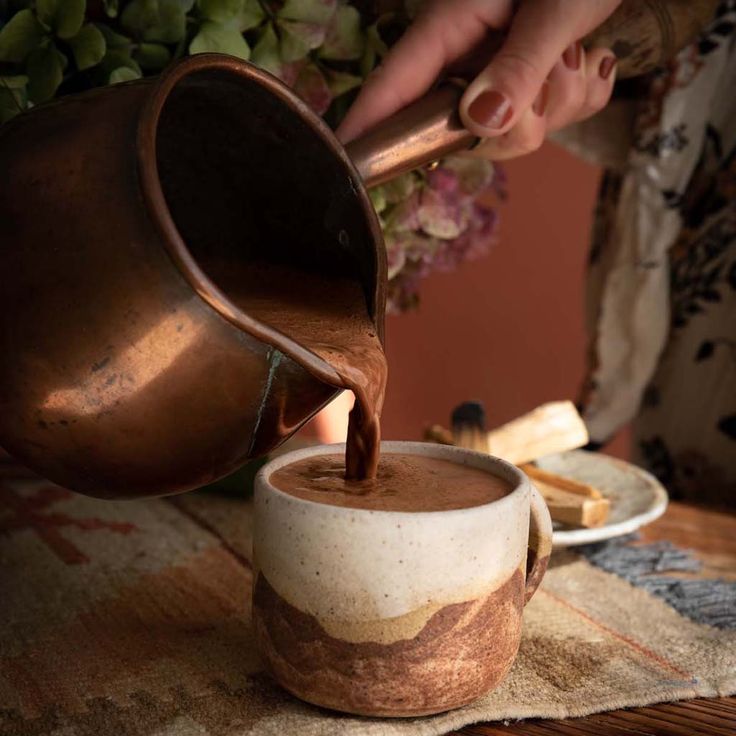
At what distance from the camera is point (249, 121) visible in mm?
689

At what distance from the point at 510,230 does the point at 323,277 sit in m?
1.43

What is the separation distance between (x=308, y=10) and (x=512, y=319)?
142 centimetres

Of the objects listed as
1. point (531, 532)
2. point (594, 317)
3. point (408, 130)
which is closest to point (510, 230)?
point (594, 317)

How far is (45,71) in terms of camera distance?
0.71 meters

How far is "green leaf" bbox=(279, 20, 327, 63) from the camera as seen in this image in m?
0.79

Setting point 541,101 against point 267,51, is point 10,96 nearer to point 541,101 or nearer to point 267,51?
point 267,51

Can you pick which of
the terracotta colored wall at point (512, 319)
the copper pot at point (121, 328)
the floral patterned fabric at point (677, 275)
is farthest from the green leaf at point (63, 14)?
the terracotta colored wall at point (512, 319)

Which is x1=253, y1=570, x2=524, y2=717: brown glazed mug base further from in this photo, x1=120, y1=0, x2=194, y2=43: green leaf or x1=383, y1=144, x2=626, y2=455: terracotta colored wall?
x1=383, y1=144, x2=626, y2=455: terracotta colored wall

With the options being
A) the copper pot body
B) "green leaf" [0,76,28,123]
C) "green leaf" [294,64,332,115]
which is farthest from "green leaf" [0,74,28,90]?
"green leaf" [294,64,332,115]

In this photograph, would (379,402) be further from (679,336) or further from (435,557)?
(679,336)

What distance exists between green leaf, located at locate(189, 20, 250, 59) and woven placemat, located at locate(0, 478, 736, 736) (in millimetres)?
426

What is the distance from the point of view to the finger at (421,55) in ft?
2.76

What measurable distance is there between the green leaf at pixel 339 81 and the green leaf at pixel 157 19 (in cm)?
16

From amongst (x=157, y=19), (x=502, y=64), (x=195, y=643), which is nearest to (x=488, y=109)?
(x=502, y=64)
